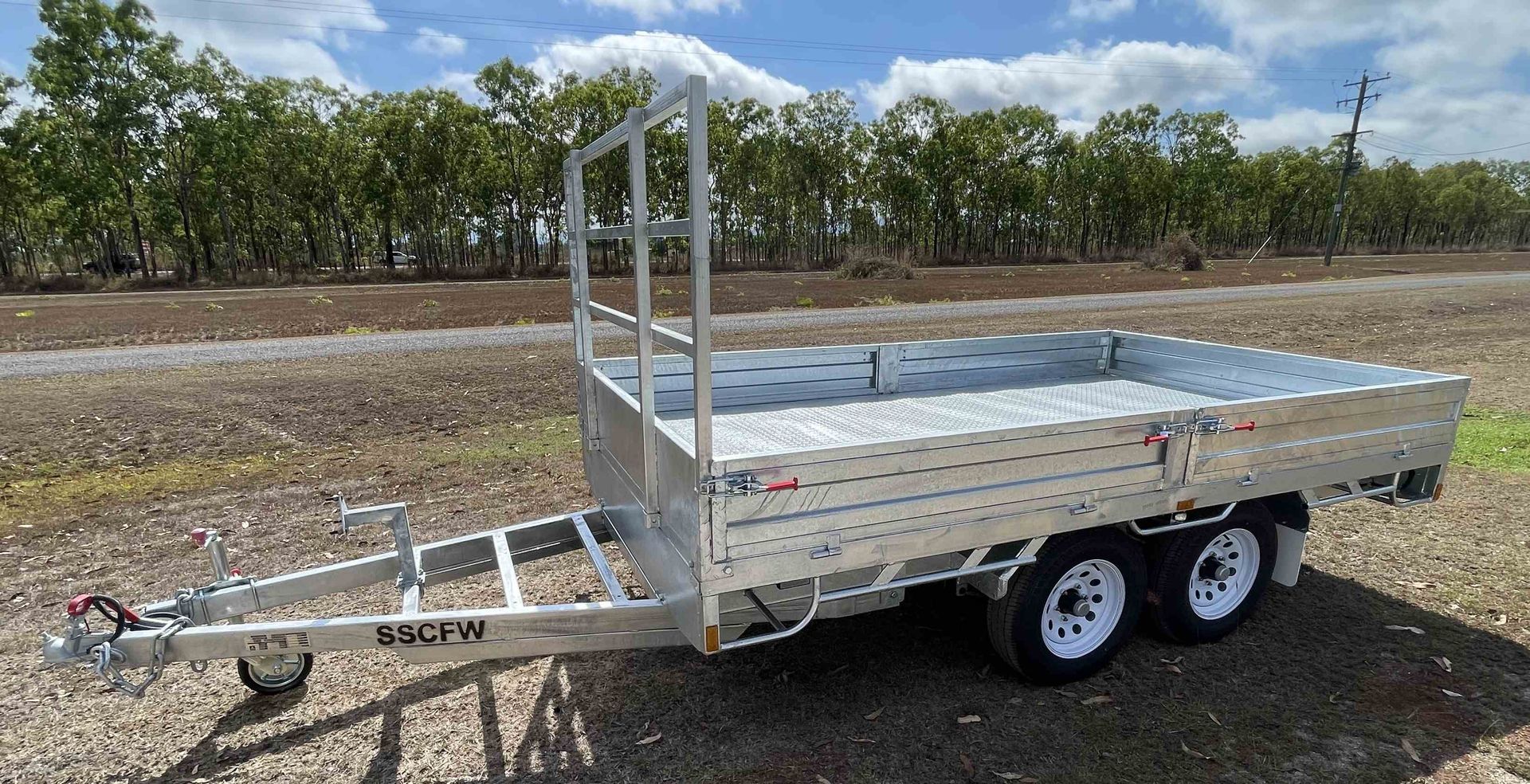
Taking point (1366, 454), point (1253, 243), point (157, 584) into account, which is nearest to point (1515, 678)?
point (1366, 454)

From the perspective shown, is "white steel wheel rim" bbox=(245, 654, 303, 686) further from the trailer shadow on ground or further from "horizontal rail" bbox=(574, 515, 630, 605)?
"horizontal rail" bbox=(574, 515, 630, 605)

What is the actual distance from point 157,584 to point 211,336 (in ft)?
45.5

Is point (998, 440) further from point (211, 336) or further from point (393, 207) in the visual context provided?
point (393, 207)

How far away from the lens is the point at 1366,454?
376cm

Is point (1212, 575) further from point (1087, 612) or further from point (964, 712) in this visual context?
point (964, 712)

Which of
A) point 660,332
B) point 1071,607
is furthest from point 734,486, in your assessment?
point 1071,607

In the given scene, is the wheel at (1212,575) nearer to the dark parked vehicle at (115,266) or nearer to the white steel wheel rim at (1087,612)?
the white steel wheel rim at (1087,612)

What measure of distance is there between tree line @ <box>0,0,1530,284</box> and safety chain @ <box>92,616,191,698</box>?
24.8 m

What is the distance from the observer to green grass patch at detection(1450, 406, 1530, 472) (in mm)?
6754

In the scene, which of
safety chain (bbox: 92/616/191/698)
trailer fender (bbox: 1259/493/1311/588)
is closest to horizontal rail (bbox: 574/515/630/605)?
safety chain (bbox: 92/616/191/698)

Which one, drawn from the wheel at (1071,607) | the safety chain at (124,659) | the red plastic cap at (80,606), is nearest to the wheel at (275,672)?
the safety chain at (124,659)

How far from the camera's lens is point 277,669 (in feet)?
11.4

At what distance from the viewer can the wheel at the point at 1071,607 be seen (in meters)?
3.31

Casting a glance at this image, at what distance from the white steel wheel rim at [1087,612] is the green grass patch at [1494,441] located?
5.58m
